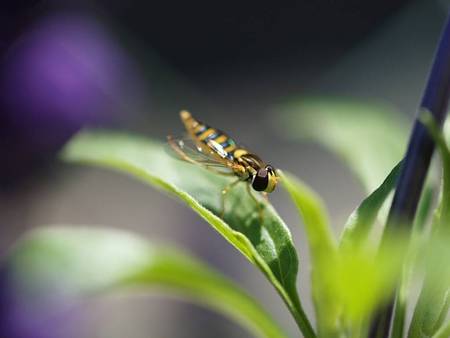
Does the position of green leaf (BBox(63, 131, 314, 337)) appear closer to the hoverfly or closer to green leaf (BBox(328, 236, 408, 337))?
the hoverfly

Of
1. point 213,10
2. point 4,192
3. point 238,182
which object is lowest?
point 4,192

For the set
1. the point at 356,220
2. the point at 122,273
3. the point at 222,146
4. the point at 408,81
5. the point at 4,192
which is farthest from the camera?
the point at 408,81

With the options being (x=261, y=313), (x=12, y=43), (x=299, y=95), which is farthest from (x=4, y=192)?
(x=261, y=313)

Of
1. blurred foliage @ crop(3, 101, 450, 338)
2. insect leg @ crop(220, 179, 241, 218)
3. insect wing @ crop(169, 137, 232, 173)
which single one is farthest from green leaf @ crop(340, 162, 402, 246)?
insect wing @ crop(169, 137, 232, 173)

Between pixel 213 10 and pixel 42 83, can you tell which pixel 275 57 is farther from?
Result: pixel 42 83

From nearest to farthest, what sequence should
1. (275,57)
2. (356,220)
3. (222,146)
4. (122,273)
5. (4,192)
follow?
(356,220) → (122,273) → (222,146) → (4,192) → (275,57)

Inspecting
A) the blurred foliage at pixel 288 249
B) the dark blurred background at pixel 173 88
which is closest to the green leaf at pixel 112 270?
the blurred foliage at pixel 288 249

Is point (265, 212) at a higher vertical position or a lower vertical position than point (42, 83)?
higher

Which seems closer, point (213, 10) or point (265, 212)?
point (265, 212)
